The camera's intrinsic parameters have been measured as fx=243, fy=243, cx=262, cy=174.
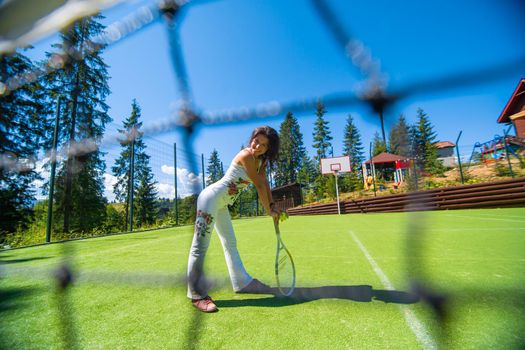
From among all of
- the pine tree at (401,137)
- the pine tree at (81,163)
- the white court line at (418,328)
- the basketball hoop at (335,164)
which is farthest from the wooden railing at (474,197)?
the pine tree at (81,163)

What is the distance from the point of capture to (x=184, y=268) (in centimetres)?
295

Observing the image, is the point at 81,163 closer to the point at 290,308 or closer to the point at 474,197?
the point at 290,308

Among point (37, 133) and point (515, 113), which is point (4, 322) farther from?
point (37, 133)

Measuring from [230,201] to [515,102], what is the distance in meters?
1.80

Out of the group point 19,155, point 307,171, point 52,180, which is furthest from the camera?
point 307,171

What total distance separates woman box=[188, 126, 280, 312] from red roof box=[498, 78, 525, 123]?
54.3 inches

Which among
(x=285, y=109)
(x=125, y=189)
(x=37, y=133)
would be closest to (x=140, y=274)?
(x=285, y=109)

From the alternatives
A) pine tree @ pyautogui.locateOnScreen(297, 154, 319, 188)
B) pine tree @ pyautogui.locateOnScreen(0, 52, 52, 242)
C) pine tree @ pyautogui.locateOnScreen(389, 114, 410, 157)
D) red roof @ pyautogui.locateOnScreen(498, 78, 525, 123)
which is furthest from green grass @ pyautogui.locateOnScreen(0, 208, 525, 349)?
pine tree @ pyautogui.locateOnScreen(297, 154, 319, 188)

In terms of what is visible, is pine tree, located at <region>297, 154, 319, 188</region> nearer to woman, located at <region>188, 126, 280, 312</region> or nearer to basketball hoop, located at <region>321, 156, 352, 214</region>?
basketball hoop, located at <region>321, 156, 352, 214</region>

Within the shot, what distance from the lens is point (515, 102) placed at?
1070 mm

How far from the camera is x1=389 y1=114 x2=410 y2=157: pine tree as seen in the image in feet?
4.09

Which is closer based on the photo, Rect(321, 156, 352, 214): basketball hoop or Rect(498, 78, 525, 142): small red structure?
Rect(498, 78, 525, 142): small red structure

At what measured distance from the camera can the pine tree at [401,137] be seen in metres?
1.25

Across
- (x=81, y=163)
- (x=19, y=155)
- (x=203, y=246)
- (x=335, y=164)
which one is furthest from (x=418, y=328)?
(x=335, y=164)
